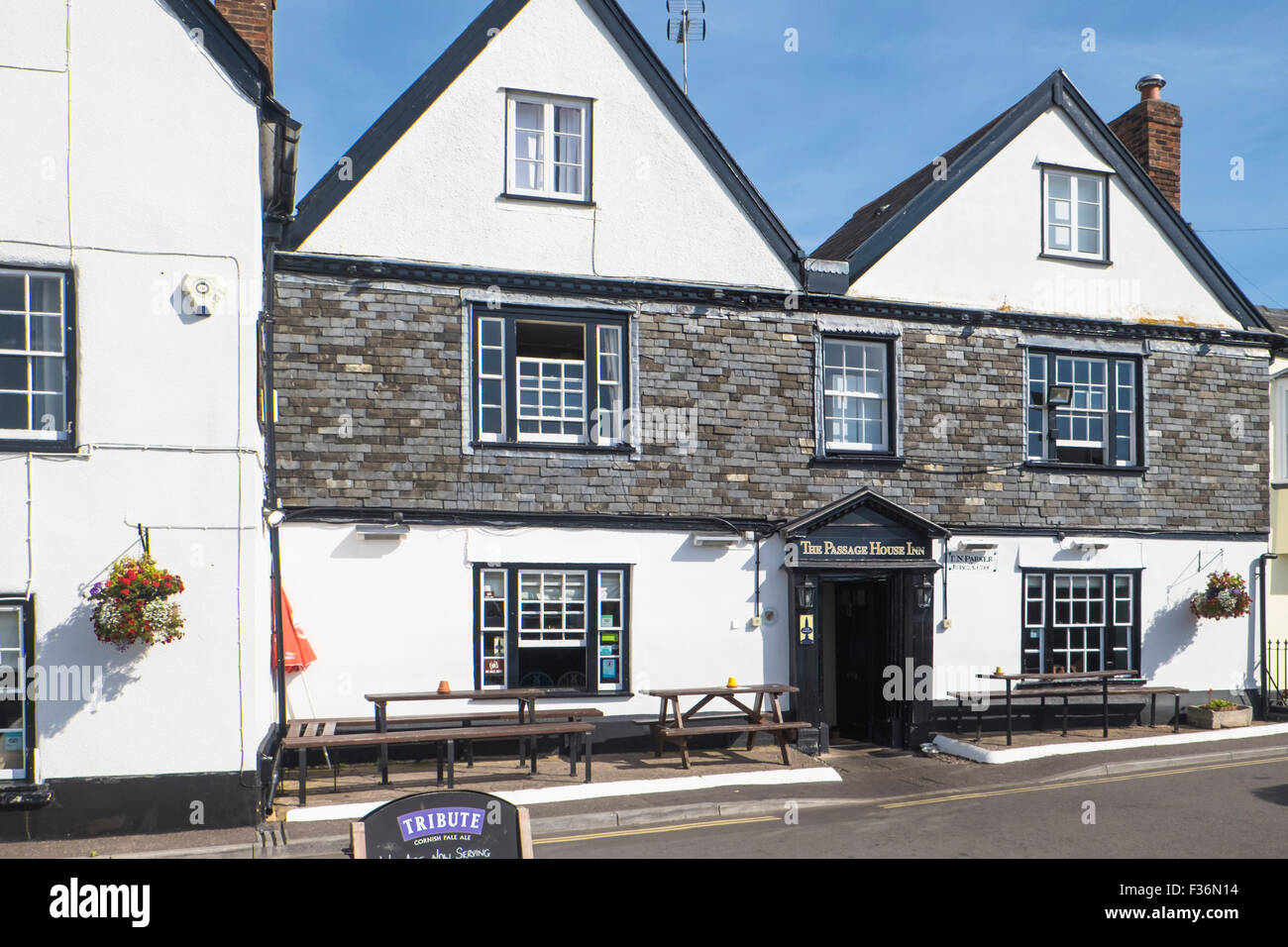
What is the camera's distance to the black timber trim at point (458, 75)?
1337 centimetres

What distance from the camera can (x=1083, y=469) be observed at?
1630 cm

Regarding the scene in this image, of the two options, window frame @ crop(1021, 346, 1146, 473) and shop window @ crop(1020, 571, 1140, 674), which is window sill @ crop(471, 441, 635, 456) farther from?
shop window @ crop(1020, 571, 1140, 674)

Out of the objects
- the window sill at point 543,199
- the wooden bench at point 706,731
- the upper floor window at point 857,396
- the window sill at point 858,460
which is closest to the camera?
the wooden bench at point 706,731

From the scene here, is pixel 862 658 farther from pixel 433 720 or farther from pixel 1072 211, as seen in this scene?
pixel 1072 211

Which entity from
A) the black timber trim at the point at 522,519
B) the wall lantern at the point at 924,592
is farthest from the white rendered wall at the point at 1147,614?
the black timber trim at the point at 522,519

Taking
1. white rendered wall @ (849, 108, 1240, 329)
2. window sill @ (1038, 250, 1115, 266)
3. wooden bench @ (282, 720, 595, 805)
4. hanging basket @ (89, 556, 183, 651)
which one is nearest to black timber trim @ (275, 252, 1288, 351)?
white rendered wall @ (849, 108, 1240, 329)

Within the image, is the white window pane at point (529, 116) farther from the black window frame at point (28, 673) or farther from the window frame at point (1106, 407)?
the black window frame at point (28, 673)

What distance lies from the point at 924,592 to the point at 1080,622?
2.82 m

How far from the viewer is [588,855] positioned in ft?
31.3

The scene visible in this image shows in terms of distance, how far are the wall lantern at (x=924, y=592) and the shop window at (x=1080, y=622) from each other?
5.46 feet

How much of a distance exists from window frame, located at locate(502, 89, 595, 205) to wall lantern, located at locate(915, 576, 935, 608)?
6.95 metres

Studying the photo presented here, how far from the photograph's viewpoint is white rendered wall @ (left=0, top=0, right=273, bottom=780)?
10070mm

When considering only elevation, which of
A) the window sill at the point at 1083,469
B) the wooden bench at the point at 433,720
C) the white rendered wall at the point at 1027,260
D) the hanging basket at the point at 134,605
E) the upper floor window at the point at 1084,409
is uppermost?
the white rendered wall at the point at 1027,260
